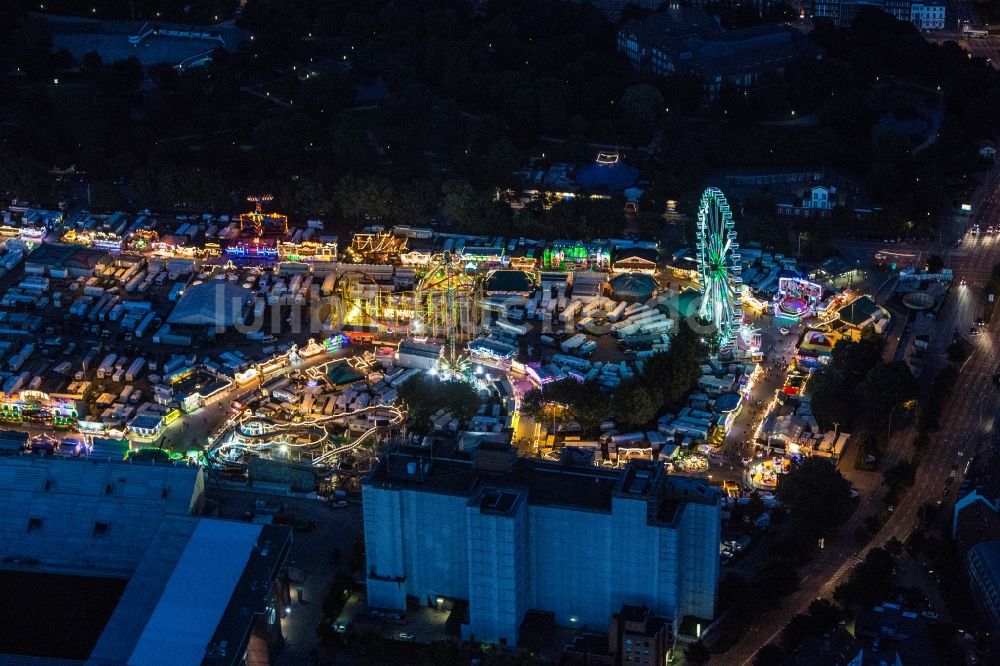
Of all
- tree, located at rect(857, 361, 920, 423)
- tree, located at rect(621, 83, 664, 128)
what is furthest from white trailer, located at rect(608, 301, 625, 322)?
tree, located at rect(621, 83, 664, 128)

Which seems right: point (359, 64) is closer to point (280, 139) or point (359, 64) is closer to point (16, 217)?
point (280, 139)

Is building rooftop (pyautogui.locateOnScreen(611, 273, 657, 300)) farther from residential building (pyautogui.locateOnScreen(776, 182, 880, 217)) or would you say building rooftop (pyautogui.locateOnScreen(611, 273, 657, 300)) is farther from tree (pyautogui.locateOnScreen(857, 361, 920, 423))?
tree (pyautogui.locateOnScreen(857, 361, 920, 423))


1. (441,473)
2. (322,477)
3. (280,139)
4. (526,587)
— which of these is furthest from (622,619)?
(280,139)

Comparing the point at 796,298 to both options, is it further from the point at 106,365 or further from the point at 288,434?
the point at 106,365

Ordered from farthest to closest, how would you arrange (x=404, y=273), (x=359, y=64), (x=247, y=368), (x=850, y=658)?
(x=359, y=64)
(x=404, y=273)
(x=247, y=368)
(x=850, y=658)

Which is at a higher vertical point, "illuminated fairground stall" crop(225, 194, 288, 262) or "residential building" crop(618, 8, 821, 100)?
"residential building" crop(618, 8, 821, 100)

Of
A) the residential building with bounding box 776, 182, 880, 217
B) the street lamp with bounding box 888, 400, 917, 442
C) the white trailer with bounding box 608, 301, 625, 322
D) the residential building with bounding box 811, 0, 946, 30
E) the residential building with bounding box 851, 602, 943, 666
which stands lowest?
the residential building with bounding box 851, 602, 943, 666

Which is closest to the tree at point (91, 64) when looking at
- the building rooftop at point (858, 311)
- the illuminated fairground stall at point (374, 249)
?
the illuminated fairground stall at point (374, 249)
